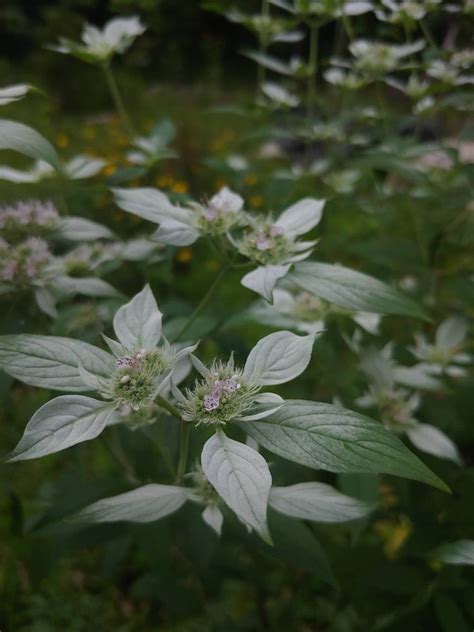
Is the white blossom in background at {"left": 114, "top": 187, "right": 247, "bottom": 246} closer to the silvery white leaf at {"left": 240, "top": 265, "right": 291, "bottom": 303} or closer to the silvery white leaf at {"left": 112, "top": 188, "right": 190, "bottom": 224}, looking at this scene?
the silvery white leaf at {"left": 112, "top": 188, "right": 190, "bottom": 224}

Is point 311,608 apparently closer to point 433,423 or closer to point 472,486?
point 433,423

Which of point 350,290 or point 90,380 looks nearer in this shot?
point 90,380

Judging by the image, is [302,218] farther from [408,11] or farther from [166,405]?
[408,11]

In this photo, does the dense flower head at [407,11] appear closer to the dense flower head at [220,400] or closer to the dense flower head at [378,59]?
the dense flower head at [378,59]

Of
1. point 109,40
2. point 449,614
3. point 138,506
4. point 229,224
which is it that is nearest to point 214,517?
point 138,506

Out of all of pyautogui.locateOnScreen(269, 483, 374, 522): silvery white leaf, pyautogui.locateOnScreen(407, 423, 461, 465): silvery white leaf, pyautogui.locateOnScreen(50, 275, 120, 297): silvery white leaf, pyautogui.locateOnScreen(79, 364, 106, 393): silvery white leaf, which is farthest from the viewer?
pyautogui.locateOnScreen(407, 423, 461, 465): silvery white leaf

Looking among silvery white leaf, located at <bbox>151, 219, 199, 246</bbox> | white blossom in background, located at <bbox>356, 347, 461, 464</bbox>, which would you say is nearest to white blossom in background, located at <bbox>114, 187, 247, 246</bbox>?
silvery white leaf, located at <bbox>151, 219, 199, 246</bbox>
